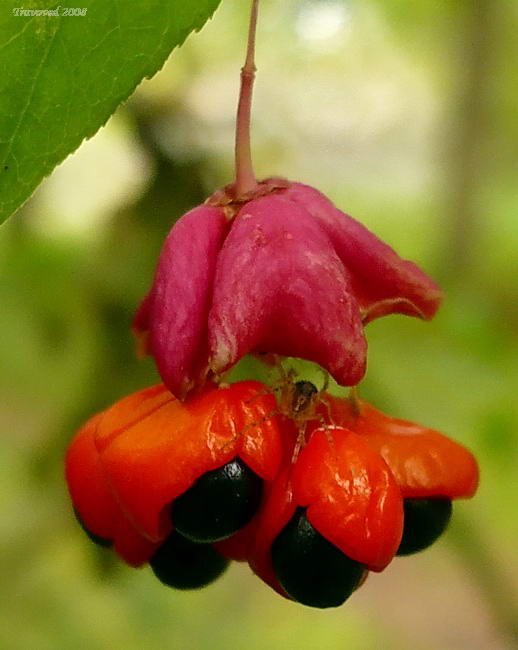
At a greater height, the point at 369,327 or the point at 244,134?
the point at 244,134

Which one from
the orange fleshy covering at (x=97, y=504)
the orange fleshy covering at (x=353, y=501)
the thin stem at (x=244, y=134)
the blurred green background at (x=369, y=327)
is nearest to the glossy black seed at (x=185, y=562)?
the orange fleshy covering at (x=97, y=504)

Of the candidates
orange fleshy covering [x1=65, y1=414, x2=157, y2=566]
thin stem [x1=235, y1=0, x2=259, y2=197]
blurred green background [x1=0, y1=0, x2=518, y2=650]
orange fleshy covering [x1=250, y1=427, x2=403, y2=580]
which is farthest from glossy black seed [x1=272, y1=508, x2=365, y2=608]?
blurred green background [x1=0, y1=0, x2=518, y2=650]

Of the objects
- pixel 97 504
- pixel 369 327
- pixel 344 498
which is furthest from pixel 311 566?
pixel 369 327

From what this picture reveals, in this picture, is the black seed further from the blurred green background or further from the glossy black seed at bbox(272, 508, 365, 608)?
the blurred green background

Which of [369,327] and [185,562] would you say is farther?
[369,327]

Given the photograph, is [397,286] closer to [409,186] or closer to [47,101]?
[47,101]

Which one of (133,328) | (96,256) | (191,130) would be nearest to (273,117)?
(191,130)

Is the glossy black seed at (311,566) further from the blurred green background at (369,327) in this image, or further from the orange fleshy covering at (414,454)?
the blurred green background at (369,327)

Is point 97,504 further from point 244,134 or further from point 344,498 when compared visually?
point 244,134
